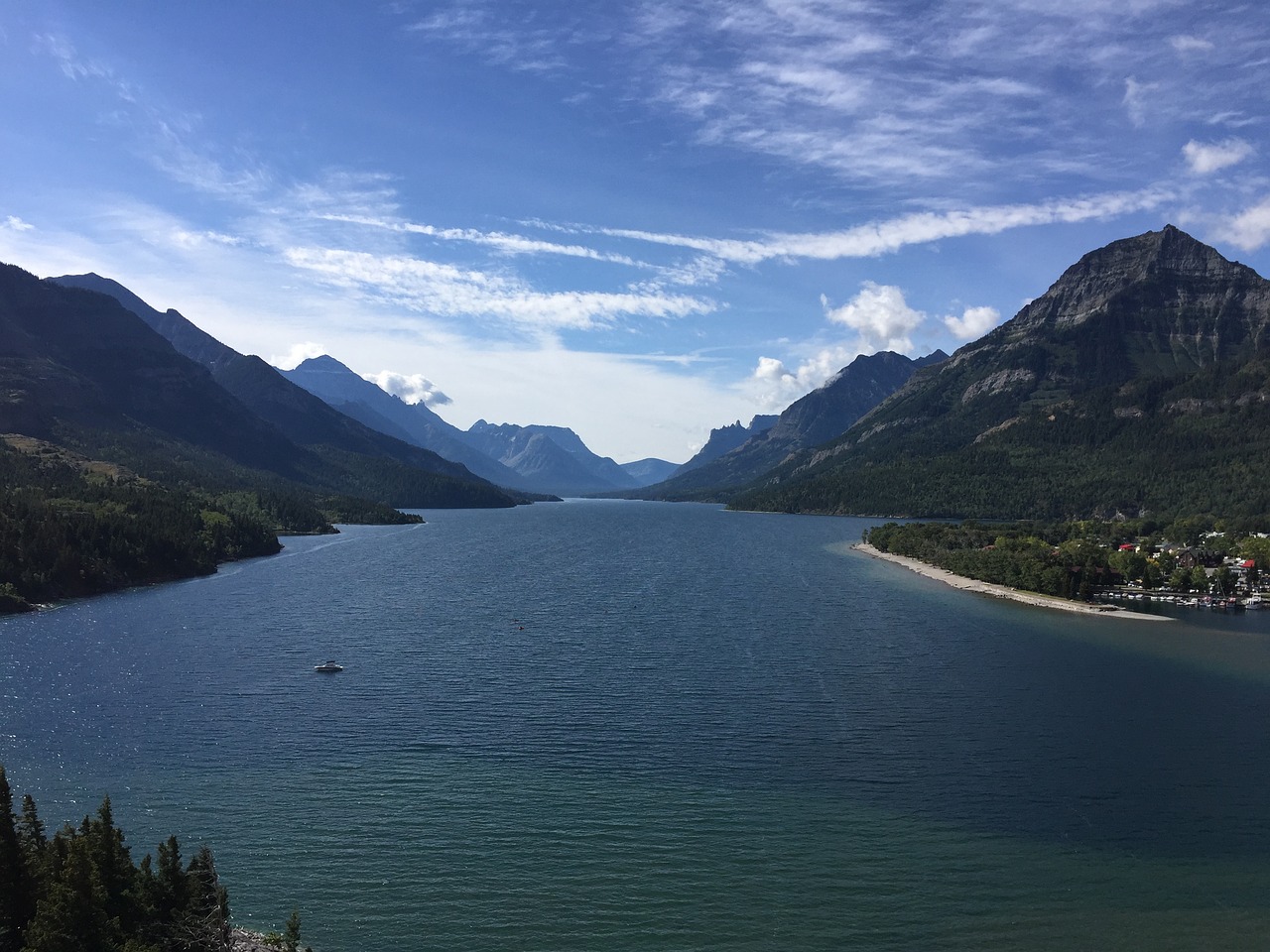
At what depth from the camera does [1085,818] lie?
179 ft

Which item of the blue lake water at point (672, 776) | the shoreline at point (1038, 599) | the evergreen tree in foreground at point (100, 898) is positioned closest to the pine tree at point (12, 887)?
the evergreen tree in foreground at point (100, 898)

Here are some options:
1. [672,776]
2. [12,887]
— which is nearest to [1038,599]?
[672,776]

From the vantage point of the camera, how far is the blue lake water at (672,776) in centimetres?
4247

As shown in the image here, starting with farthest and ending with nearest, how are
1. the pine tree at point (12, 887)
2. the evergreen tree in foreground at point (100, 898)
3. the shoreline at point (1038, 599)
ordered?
the shoreline at point (1038, 599) → the pine tree at point (12, 887) → the evergreen tree in foreground at point (100, 898)

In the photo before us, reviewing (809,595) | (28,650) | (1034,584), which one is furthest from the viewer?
(1034,584)

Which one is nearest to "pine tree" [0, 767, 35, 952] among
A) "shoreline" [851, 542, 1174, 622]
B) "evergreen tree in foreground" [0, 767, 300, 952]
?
"evergreen tree in foreground" [0, 767, 300, 952]

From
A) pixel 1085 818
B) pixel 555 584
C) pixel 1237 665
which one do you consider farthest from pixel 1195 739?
pixel 555 584

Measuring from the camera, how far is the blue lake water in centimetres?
4247

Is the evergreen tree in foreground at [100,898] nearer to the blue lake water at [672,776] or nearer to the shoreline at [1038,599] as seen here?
the blue lake water at [672,776]

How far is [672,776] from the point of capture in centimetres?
5928

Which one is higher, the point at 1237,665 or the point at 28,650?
the point at 1237,665

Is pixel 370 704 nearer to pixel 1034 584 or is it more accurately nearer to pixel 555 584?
pixel 555 584

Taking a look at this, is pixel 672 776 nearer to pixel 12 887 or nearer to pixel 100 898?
pixel 100 898

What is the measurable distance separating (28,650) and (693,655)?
77.1m
